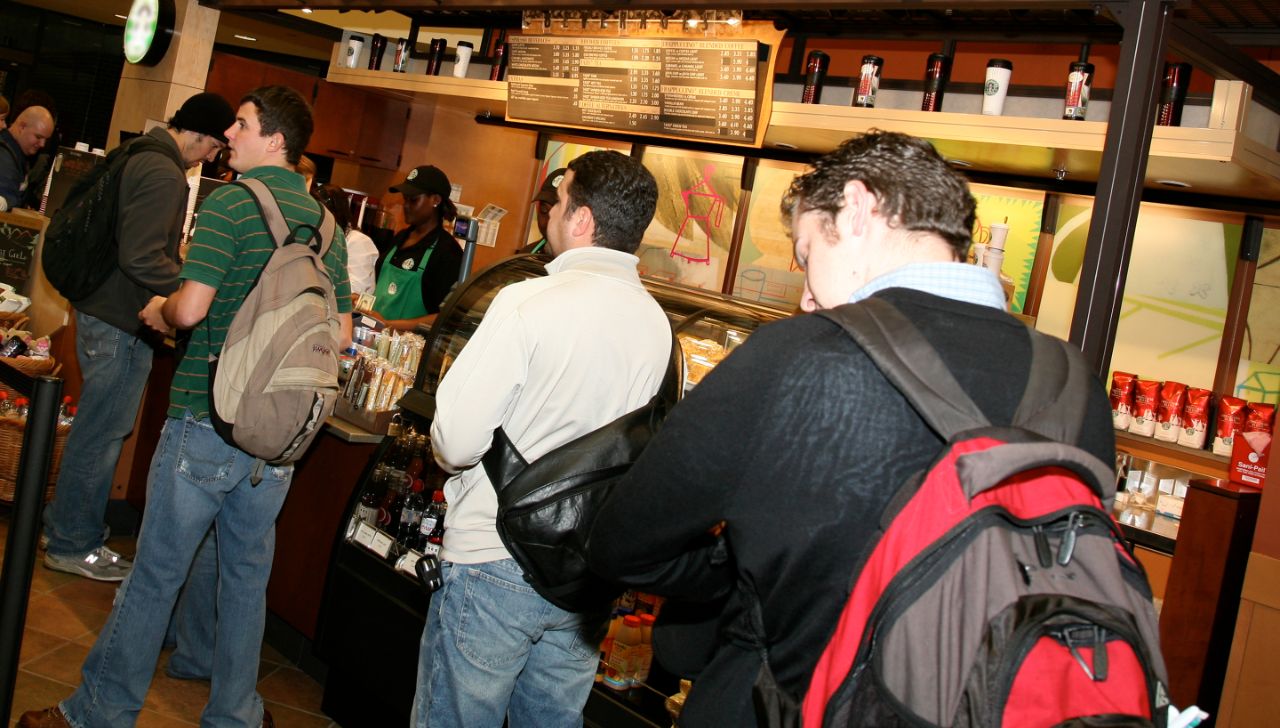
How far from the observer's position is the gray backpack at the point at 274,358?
2707 millimetres

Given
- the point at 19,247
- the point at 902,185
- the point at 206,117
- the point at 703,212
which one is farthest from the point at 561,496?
the point at 19,247

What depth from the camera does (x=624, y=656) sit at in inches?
114

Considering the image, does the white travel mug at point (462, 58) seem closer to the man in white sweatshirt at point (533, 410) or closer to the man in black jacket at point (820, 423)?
the man in white sweatshirt at point (533, 410)

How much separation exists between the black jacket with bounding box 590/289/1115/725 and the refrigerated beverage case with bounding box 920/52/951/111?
361 centimetres

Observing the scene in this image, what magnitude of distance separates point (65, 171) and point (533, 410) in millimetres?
6044

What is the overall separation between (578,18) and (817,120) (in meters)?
1.63

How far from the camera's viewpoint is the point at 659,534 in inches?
50.8

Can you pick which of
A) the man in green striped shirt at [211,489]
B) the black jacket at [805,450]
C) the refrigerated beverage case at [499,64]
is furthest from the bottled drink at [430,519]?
the refrigerated beverage case at [499,64]

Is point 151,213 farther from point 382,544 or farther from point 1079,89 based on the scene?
point 1079,89

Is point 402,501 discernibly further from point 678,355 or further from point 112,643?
point 678,355

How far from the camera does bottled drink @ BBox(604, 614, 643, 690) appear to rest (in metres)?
2.88

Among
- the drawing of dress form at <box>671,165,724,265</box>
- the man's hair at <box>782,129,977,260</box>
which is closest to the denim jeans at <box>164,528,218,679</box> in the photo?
the man's hair at <box>782,129,977,260</box>

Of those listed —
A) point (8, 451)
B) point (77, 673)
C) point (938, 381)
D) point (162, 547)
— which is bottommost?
point (77, 673)

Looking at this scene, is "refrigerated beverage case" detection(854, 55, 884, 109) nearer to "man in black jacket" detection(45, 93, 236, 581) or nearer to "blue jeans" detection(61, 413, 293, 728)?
"man in black jacket" detection(45, 93, 236, 581)
